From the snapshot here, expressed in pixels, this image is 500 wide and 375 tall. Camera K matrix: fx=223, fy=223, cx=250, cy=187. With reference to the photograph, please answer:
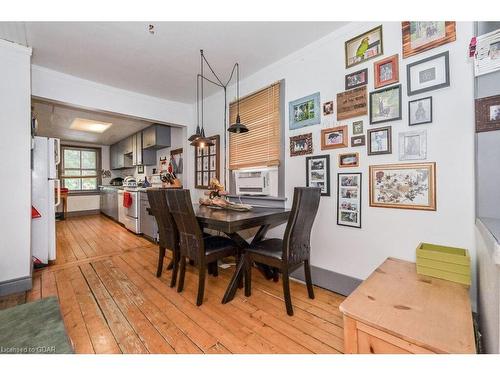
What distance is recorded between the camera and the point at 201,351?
138 centimetres

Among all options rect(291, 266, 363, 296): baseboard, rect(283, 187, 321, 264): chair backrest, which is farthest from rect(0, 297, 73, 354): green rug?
rect(291, 266, 363, 296): baseboard

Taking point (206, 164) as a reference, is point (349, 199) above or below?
below

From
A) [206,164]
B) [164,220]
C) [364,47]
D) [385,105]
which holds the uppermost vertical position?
[364,47]

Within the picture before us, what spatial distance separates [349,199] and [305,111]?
1.02 m

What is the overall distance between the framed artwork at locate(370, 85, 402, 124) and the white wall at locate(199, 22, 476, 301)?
0.05 meters

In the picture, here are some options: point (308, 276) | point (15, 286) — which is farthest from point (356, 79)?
point (15, 286)

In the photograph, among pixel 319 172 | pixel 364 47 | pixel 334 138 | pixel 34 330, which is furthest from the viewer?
pixel 319 172

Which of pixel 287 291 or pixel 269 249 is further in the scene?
→ pixel 269 249

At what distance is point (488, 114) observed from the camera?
135 cm

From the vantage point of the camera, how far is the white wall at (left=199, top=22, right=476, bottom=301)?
1.49 metres

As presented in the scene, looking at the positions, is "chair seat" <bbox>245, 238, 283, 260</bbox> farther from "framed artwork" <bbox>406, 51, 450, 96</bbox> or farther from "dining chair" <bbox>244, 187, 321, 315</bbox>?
"framed artwork" <bbox>406, 51, 450, 96</bbox>

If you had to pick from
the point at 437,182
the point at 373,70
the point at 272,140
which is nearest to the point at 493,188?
the point at 437,182

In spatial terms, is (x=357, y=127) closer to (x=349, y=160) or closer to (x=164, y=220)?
(x=349, y=160)

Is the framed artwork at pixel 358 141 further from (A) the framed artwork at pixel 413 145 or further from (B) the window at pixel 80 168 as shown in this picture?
(B) the window at pixel 80 168
